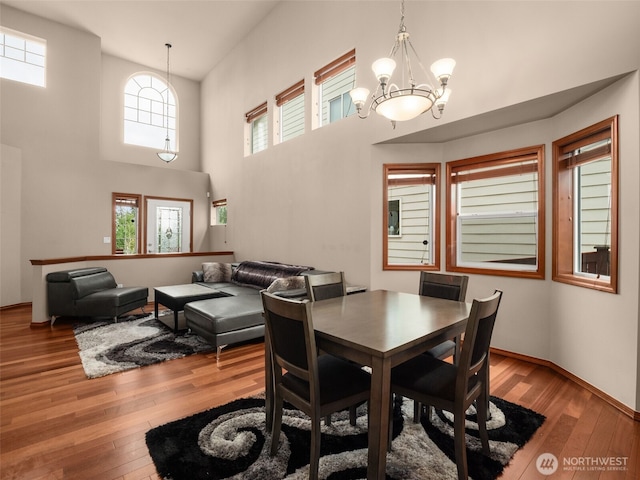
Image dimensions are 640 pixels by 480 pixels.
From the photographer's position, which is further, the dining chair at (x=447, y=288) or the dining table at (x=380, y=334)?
the dining chair at (x=447, y=288)

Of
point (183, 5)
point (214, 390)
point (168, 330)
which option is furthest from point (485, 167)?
point (183, 5)

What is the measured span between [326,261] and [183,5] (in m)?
5.07

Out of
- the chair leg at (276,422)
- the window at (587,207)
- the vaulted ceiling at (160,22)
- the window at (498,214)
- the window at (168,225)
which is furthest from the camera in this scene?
the window at (168,225)

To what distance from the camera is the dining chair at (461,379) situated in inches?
61.9

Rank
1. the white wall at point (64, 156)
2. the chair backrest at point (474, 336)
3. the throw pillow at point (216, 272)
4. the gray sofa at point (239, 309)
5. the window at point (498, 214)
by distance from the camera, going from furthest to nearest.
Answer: the throw pillow at point (216, 272)
the white wall at point (64, 156)
the gray sofa at point (239, 309)
the window at point (498, 214)
the chair backrest at point (474, 336)

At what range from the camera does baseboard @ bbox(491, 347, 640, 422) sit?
2.31 meters

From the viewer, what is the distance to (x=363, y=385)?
1.73 meters

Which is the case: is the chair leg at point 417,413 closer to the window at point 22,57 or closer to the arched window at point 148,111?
the arched window at point 148,111

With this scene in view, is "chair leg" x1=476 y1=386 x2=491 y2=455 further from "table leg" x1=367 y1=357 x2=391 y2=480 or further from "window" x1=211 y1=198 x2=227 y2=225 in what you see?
"window" x1=211 y1=198 x2=227 y2=225

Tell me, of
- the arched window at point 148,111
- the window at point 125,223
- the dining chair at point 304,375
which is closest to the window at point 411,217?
the dining chair at point 304,375

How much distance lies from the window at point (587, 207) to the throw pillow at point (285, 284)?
2.76m

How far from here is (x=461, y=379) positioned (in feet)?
5.18

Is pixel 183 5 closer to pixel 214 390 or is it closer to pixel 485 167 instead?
pixel 485 167

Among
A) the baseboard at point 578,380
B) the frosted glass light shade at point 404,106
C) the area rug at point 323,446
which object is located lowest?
the area rug at point 323,446
